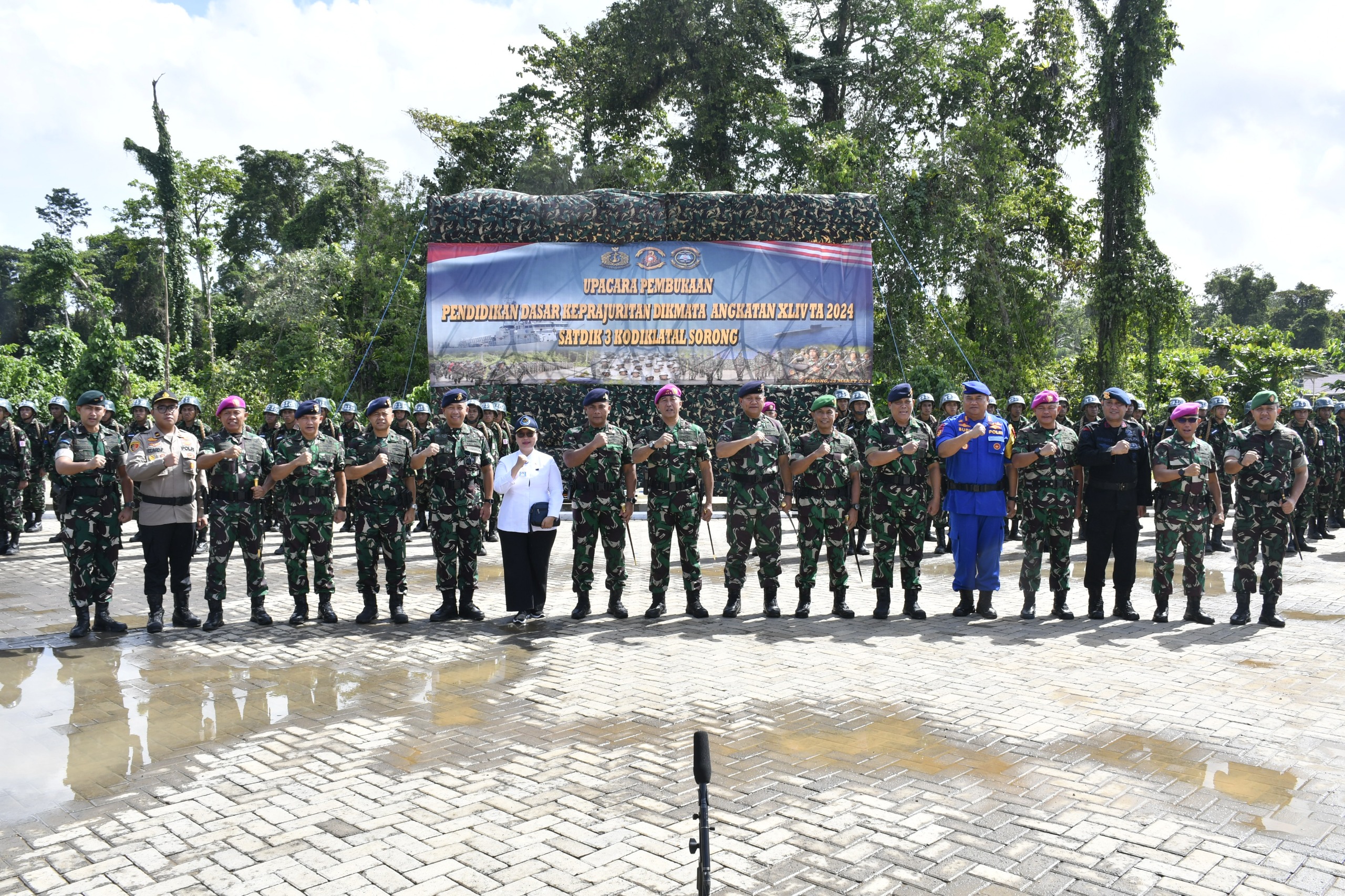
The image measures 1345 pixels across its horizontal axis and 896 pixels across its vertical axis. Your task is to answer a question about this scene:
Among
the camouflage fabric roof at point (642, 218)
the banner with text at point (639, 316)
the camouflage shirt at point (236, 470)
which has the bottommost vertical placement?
the camouflage shirt at point (236, 470)

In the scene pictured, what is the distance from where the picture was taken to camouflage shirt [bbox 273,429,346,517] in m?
7.49

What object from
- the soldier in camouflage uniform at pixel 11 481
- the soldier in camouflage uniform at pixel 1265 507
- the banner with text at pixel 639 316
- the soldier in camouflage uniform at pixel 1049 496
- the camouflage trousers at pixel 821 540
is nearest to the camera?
the soldier in camouflage uniform at pixel 1265 507

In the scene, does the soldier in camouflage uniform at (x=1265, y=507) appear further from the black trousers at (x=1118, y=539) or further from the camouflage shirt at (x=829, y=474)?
the camouflage shirt at (x=829, y=474)

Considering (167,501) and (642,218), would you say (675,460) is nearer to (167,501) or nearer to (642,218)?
(167,501)

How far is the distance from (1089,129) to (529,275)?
16.6 meters

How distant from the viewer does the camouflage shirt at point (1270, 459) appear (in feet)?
24.5

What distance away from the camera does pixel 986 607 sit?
25.0 feet

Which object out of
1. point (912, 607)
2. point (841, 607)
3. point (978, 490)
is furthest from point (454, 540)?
point (978, 490)

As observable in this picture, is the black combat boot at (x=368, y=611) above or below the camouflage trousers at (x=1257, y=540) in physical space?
below

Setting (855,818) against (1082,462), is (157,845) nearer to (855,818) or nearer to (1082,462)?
(855,818)

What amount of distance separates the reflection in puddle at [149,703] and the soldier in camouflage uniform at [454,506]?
1.32 m

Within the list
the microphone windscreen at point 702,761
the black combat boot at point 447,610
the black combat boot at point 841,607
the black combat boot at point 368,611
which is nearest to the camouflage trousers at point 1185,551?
the black combat boot at point 841,607

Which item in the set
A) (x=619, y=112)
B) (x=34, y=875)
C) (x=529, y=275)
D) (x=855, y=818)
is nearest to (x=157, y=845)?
(x=34, y=875)

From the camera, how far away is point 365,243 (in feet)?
100
